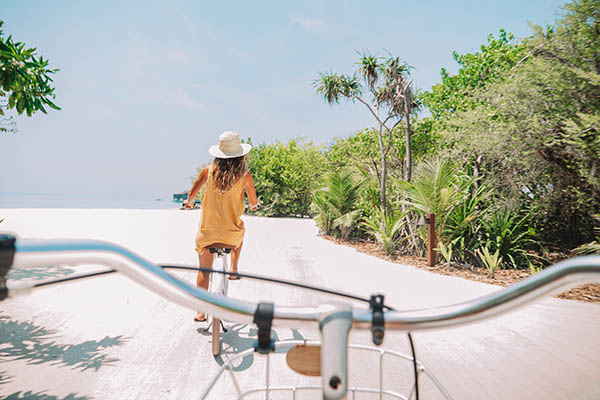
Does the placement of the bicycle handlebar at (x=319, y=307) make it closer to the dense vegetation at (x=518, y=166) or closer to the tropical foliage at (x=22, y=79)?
the tropical foliage at (x=22, y=79)

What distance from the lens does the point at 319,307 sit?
2.35 feet

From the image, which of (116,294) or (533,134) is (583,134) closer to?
(533,134)

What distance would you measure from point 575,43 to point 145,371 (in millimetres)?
8870

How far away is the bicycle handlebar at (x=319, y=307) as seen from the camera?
1.99ft

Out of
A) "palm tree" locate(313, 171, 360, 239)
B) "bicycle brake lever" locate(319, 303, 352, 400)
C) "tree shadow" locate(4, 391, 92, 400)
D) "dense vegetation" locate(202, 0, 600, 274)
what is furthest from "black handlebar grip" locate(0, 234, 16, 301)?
"palm tree" locate(313, 171, 360, 239)

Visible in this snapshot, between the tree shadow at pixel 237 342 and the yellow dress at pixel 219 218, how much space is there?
0.91 metres

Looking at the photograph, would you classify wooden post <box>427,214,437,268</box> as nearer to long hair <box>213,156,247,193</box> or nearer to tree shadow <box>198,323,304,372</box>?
tree shadow <box>198,323,304,372</box>

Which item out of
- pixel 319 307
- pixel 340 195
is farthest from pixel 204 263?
pixel 340 195

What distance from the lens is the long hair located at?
349 cm

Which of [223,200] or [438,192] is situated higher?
[438,192]

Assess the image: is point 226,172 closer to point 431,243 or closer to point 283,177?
point 431,243

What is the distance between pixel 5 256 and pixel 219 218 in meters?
2.93

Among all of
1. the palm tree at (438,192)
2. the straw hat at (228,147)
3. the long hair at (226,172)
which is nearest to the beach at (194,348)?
the long hair at (226,172)

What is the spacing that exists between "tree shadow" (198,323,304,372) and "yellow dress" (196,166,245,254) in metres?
0.91
